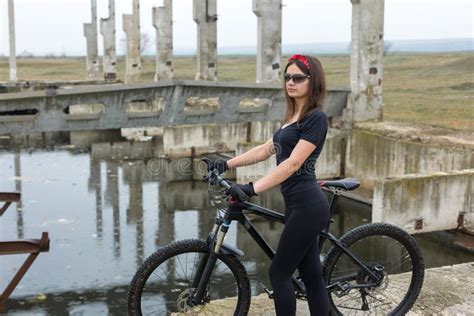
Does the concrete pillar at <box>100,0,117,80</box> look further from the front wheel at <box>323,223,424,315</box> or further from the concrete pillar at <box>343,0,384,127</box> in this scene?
the front wheel at <box>323,223,424,315</box>

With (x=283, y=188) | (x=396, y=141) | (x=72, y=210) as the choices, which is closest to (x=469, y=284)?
(x=283, y=188)

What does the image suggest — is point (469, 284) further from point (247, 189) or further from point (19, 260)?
point (19, 260)

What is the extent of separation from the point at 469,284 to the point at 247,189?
2.53 meters

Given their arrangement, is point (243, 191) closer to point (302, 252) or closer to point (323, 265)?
point (302, 252)

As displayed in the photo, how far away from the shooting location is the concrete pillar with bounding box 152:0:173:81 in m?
27.7

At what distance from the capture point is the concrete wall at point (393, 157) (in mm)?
12109

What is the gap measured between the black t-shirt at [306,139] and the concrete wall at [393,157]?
25.3 ft

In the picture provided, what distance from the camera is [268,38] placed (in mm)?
17719

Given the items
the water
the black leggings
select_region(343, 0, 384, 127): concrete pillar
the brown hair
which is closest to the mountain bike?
the black leggings

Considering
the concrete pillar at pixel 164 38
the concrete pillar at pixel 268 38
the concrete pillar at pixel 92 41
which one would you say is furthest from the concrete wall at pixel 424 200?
the concrete pillar at pixel 92 41

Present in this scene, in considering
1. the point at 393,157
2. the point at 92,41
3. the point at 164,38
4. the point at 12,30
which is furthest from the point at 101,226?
the point at 92,41

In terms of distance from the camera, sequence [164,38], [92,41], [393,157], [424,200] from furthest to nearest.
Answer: [92,41], [164,38], [393,157], [424,200]

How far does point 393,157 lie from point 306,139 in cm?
1053

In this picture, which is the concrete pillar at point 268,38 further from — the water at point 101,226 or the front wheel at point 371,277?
the front wheel at point 371,277
